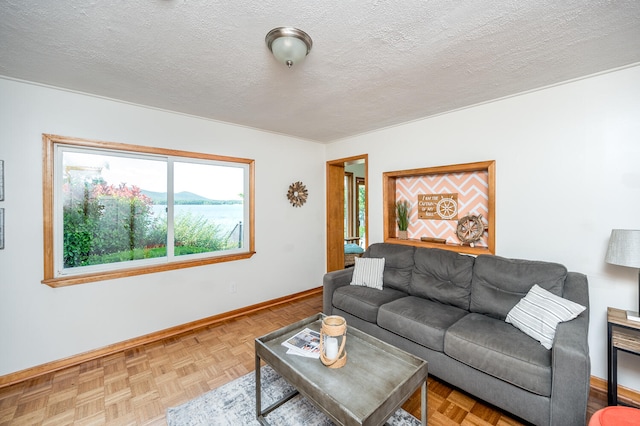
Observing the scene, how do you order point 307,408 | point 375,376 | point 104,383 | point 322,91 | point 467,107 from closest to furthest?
point 375,376, point 307,408, point 104,383, point 322,91, point 467,107

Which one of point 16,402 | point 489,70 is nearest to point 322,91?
point 489,70

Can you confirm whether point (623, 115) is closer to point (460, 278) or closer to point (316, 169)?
point (460, 278)

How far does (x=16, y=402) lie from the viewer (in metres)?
1.96

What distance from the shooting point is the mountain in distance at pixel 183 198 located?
9.63 ft

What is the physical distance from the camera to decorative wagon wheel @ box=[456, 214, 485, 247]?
2.86 meters

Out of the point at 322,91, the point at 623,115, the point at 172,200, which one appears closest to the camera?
the point at 623,115

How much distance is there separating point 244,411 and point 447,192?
2947mm

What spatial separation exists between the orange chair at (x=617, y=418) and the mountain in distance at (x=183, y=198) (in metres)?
3.56

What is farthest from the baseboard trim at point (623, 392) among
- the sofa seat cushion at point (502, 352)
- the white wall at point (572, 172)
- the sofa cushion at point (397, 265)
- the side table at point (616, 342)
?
the sofa cushion at point (397, 265)

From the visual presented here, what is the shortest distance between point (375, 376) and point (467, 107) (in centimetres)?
273

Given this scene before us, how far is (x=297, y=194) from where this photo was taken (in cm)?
414

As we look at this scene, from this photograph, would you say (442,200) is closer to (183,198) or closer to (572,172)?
(572,172)

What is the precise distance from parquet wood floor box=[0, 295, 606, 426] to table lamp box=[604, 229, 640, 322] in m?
1.07

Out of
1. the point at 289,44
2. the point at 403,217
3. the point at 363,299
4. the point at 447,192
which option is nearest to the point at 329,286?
the point at 363,299
